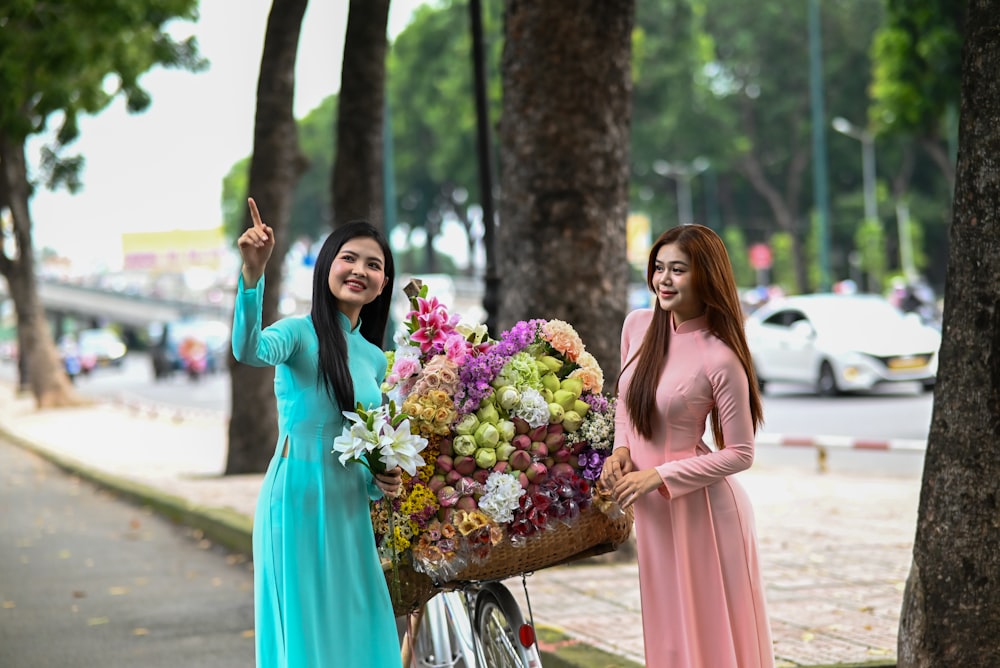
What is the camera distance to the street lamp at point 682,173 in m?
66.8

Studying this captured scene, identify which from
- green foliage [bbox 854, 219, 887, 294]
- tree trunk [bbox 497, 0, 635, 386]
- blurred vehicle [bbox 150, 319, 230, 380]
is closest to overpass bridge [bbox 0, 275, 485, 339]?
blurred vehicle [bbox 150, 319, 230, 380]

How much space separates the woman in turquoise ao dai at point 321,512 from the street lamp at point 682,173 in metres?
61.6

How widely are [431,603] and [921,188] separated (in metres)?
64.3

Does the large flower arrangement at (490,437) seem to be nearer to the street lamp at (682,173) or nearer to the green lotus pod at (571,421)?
the green lotus pod at (571,421)

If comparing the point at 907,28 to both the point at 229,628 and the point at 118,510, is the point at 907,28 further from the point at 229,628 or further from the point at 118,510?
the point at 229,628

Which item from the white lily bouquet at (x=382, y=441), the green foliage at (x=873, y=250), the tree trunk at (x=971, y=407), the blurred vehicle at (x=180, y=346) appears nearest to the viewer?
the white lily bouquet at (x=382, y=441)

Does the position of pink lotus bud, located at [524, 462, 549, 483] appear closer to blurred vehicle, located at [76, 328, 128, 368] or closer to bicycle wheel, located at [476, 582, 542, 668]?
bicycle wheel, located at [476, 582, 542, 668]

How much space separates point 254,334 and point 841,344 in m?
20.7

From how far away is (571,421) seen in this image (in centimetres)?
452

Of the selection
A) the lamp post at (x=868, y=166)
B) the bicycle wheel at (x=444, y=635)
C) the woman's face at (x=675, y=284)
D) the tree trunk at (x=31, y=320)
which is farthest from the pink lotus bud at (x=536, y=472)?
the lamp post at (x=868, y=166)

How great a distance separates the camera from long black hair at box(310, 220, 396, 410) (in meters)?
4.49

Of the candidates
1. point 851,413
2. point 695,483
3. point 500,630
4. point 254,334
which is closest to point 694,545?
point 695,483

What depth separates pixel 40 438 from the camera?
1021 inches

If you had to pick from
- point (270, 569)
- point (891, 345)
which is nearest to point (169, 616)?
point (270, 569)
